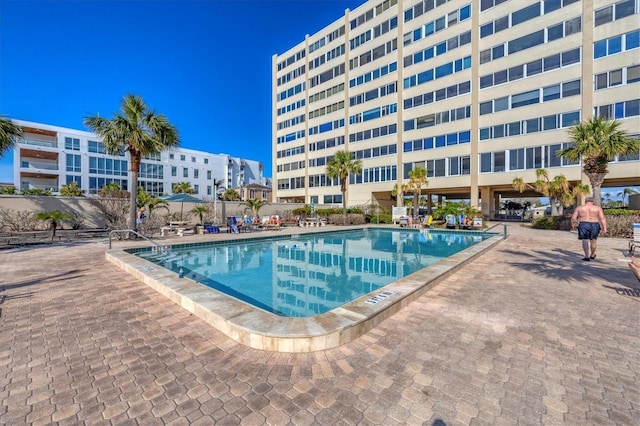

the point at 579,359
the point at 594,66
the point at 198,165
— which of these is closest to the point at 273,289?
the point at 579,359

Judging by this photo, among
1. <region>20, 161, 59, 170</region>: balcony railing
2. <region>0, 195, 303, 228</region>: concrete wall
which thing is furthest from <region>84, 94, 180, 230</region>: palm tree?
<region>20, 161, 59, 170</region>: balcony railing

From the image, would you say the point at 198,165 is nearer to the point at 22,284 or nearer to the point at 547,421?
the point at 22,284

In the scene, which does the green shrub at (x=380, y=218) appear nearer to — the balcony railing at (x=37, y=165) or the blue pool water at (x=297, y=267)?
the blue pool water at (x=297, y=267)

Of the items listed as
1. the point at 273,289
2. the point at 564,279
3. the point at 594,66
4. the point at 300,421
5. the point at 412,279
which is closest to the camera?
the point at 300,421

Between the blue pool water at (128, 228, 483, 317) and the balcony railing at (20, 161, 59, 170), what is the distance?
38.3m

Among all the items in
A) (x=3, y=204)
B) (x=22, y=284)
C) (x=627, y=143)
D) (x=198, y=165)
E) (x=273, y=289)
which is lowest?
(x=273, y=289)

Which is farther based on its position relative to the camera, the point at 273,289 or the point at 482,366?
the point at 273,289

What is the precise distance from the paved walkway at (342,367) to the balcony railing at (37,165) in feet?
140

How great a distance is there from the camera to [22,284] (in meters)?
5.80

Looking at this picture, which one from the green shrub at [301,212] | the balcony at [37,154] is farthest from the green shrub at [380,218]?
the balcony at [37,154]

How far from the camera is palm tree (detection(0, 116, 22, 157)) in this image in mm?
11484

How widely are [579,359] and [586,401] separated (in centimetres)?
85

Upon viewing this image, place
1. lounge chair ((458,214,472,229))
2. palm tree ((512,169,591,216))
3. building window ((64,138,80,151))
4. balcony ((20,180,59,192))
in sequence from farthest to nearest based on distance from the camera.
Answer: building window ((64,138,80,151)) → balcony ((20,180,59,192)) → palm tree ((512,169,591,216)) → lounge chair ((458,214,472,229))

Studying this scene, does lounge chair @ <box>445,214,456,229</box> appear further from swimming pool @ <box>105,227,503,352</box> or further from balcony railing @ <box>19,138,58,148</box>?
balcony railing @ <box>19,138,58,148</box>
